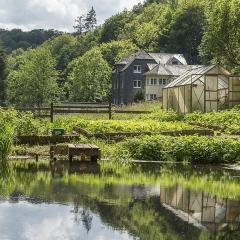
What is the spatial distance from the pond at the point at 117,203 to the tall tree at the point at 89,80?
225 ft

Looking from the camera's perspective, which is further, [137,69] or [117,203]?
[137,69]

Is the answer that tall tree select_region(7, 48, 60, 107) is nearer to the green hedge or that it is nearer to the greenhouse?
the greenhouse

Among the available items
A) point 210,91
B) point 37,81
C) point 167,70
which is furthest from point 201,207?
point 37,81

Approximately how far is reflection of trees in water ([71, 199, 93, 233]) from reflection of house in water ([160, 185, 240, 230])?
1.82m

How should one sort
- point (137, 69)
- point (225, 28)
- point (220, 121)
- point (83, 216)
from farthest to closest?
point (137, 69)
point (225, 28)
point (220, 121)
point (83, 216)

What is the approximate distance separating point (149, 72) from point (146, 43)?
44814mm

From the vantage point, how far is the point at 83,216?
10852 mm

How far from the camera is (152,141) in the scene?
2128cm

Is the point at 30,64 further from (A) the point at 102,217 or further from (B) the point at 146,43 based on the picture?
(A) the point at 102,217

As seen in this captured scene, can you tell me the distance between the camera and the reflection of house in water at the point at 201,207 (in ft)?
35.1

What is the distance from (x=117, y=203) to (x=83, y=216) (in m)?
1.56

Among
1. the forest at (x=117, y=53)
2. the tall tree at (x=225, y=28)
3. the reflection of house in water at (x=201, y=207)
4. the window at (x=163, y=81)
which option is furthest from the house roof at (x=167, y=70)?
the reflection of house in water at (x=201, y=207)

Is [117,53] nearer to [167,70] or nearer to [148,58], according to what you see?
[148,58]

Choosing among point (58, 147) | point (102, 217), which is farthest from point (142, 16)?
point (102, 217)
